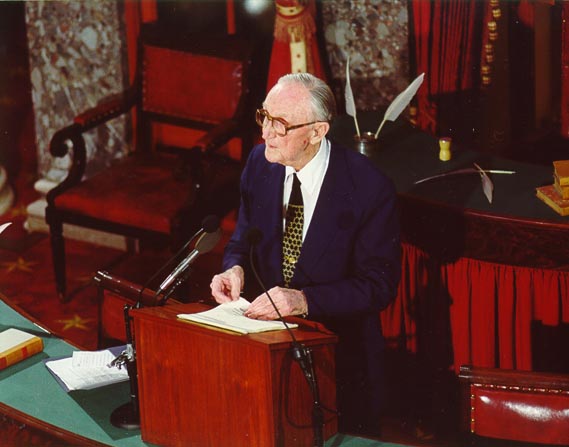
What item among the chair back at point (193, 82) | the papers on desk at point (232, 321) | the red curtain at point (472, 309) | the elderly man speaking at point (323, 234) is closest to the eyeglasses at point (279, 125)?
the elderly man speaking at point (323, 234)

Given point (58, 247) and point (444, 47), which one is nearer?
point (444, 47)

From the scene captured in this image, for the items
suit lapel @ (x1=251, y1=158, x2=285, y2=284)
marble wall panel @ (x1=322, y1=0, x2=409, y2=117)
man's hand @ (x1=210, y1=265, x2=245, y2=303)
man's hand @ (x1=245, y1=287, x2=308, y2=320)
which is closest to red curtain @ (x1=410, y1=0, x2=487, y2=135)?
marble wall panel @ (x1=322, y1=0, x2=409, y2=117)

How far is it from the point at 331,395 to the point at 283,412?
163 millimetres

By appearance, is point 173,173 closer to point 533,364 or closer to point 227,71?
point 227,71

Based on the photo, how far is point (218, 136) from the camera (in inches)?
180

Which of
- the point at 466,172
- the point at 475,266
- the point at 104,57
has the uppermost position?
the point at 104,57

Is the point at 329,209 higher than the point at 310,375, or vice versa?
the point at 329,209

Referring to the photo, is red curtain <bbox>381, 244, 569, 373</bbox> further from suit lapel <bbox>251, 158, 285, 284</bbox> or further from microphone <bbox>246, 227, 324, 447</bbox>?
microphone <bbox>246, 227, 324, 447</bbox>

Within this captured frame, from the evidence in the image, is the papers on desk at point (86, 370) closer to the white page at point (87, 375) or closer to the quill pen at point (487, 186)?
the white page at point (87, 375)

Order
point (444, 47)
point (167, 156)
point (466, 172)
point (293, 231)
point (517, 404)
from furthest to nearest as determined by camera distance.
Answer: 1. point (167, 156)
2. point (444, 47)
3. point (466, 172)
4. point (293, 231)
5. point (517, 404)

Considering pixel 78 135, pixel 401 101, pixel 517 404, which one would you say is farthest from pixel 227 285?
pixel 78 135

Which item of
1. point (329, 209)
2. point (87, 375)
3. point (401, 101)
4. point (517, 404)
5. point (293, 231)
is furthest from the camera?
point (401, 101)

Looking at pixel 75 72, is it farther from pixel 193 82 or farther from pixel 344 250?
pixel 344 250

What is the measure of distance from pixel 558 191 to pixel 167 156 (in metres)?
2.16
